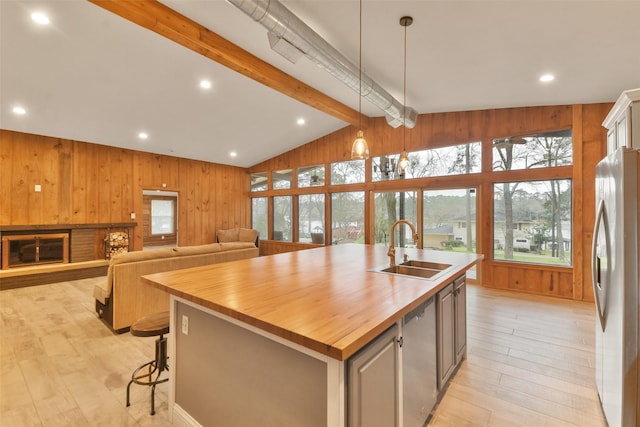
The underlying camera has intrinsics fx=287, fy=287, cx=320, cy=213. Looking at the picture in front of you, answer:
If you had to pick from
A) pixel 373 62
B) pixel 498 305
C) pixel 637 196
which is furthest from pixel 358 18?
pixel 498 305

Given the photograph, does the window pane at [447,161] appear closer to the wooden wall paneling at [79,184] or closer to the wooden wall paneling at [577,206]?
the wooden wall paneling at [577,206]

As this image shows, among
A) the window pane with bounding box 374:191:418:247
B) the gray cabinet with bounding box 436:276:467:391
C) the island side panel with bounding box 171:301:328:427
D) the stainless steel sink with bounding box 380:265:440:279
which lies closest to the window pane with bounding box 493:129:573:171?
the window pane with bounding box 374:191:418:247

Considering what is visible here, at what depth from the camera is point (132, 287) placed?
3254 mm

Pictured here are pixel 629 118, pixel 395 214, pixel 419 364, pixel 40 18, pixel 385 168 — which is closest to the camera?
pixel 419 364

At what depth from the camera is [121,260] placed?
320 centimetres

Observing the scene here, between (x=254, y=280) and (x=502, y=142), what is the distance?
500 centimetres

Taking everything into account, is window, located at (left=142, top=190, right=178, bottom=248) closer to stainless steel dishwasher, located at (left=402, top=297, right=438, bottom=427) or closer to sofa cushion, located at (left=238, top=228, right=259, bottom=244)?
sofa cushion, located at (left=238, top=228, right=259, bottom=244)

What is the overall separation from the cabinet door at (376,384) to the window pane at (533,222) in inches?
177

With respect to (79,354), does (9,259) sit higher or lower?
higher

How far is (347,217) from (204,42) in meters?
4.75

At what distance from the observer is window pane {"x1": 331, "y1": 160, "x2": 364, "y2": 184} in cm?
675

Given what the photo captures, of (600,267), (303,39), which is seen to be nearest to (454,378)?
(600,267)

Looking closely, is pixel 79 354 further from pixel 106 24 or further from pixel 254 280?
pixel 106 24

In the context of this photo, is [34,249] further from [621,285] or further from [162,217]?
[621,285]
